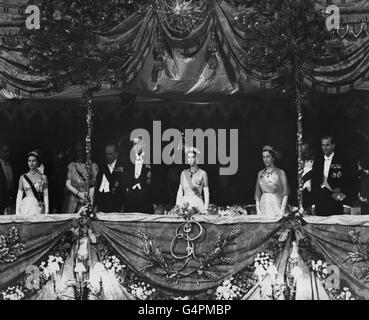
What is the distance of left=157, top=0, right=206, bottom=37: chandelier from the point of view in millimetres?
14641

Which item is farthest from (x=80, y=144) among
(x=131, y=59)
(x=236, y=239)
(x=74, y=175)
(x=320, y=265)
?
(x=320, y=265)

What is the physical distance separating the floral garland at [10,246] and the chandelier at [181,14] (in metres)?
3.45

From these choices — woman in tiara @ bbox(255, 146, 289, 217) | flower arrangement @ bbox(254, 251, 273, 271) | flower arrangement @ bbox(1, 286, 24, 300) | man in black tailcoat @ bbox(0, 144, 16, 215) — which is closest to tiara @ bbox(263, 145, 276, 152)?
woman in tiara @ bbox(255, 146, 289, 217)

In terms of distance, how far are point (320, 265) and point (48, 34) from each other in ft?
15.5

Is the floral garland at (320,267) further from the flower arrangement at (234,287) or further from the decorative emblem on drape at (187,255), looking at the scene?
the decorative emblem on drape at (187,255)

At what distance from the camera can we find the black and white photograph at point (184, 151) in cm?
1432

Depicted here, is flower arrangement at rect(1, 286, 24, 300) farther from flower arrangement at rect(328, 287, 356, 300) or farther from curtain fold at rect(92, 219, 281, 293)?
flower arrangement at rect(328, 287, 356, 300)

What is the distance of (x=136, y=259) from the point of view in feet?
47.5

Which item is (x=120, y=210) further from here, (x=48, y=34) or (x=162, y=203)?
(x=48, y=34)

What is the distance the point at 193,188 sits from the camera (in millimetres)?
14617

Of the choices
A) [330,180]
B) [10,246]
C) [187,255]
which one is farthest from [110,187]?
[330,180]

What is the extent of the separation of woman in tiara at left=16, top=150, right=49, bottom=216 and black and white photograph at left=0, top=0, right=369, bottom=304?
0.07ft

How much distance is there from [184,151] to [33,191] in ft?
6.93

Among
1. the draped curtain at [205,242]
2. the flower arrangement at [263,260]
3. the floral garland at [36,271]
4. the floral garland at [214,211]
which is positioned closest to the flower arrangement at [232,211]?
the floral garland at [214,211]
